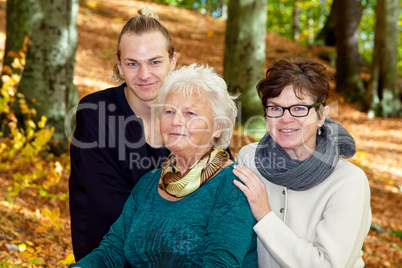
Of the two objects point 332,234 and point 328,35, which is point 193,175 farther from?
point 328,35

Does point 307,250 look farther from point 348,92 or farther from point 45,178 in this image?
point 348,92

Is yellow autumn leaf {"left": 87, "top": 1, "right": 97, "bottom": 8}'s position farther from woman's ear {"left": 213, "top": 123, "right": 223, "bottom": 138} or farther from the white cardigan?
the white cardigan

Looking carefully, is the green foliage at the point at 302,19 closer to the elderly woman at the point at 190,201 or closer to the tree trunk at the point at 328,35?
the tree trunk at the point at 328,35

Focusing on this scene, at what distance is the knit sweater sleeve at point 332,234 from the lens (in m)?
2.19

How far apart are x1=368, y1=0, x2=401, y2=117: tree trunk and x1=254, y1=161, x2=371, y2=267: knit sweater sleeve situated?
34.3 feet

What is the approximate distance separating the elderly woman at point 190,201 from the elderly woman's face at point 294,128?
29 centimetres

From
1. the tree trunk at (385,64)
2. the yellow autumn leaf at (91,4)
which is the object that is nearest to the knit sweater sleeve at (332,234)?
the tree trunk at (385,64)

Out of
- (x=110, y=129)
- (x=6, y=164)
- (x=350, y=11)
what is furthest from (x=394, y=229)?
(x=350, y=11)

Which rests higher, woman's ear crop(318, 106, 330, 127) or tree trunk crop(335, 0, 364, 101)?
tree trunk crop(335, 0, 364, 101)

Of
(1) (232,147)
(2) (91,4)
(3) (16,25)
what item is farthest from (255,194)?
(2) (91,4)

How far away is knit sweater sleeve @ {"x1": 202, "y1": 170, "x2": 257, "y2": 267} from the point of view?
2082mm

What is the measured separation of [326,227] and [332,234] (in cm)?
5

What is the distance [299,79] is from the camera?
7.91 feet

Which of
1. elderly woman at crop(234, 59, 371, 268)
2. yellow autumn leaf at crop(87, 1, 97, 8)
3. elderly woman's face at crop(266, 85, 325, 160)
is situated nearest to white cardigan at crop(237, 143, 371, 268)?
elderly woman at crop(234, 59, 371, 268)
